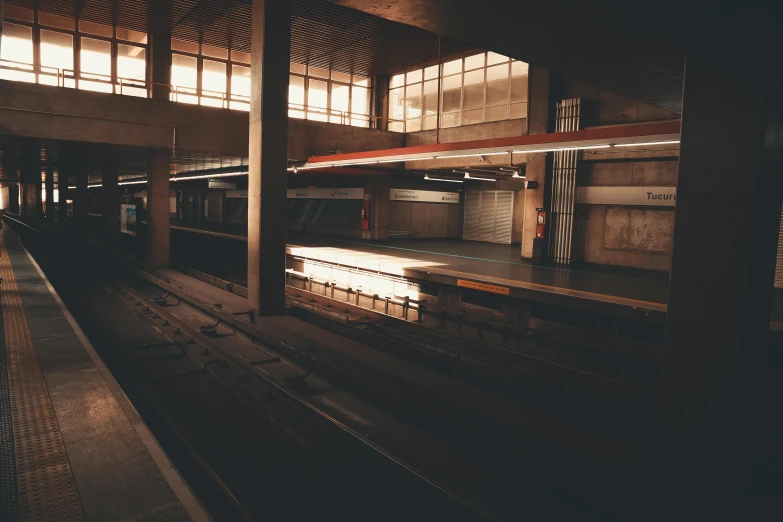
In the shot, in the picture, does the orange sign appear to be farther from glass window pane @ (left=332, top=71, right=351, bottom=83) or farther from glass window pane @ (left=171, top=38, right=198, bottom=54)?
glass window pane @ (left=171, top=38, right=198, bottom=54)

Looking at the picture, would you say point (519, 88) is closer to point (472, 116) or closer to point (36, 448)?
point (472, 116)

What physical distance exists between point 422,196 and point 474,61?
6172 millimetres

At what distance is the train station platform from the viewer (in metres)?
3.44

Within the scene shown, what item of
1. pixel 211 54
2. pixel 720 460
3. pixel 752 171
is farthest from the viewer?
pixel 211 54

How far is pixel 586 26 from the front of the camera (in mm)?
5273

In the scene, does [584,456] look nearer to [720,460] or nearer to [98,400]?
[720,460]

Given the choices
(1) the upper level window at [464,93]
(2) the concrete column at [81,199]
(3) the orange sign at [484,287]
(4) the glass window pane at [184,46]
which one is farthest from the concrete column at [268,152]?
(2) the concrete column at [81,199]

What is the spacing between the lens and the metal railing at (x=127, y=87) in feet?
52.2

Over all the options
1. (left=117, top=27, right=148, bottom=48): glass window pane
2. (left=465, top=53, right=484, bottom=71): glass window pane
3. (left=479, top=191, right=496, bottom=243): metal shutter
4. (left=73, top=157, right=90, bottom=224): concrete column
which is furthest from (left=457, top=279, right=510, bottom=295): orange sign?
(left=73, top=157, right=90, bottom=224): concrete column

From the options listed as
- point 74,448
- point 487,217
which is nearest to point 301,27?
point 487,217

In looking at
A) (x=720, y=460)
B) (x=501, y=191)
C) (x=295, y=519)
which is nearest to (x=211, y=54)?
(x=501, y=191)

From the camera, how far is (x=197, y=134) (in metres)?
15.8

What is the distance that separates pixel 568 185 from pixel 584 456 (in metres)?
11.7

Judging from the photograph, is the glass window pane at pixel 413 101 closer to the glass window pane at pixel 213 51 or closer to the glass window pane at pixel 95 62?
the glass window pane at pixel 213 51
